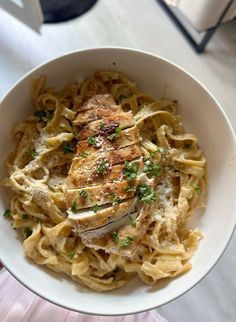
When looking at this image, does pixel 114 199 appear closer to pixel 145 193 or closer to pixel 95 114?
pixel 145 193

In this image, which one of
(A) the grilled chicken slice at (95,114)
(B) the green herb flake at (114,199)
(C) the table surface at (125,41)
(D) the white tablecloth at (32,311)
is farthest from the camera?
(C) the table surface at (125,41)

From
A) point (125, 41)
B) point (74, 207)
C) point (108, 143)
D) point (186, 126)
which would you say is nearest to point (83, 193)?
point (74, 207)

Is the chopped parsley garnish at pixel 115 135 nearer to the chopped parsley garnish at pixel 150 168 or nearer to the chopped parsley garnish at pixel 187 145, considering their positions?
the chopped parsley garnish at pixel 150 168

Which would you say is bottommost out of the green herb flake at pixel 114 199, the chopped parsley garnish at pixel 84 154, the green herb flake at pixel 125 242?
the green herb flake at pixel 125 242

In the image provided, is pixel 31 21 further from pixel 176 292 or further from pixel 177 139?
pixel 176 292

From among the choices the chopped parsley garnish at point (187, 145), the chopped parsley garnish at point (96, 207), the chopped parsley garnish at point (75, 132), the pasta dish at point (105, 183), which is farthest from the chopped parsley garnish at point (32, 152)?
the chopped parsley garnish at point (187, 145)

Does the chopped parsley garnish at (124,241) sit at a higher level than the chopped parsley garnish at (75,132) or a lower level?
lower

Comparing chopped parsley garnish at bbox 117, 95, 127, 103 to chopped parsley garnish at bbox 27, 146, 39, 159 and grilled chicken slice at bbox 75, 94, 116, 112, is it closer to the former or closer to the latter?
grilled chicken slice at bbox 75, 94, 116, 112
